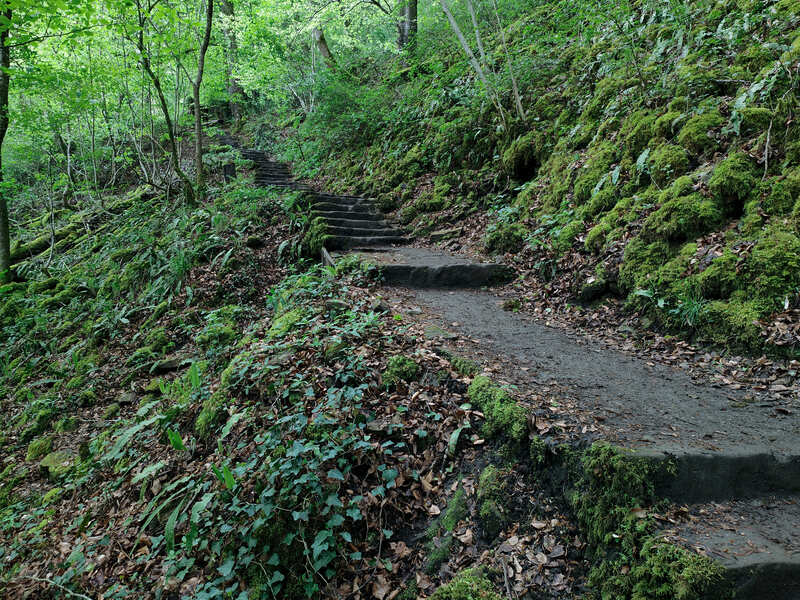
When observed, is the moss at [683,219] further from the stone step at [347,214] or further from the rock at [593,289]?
the stone step at [347,214]

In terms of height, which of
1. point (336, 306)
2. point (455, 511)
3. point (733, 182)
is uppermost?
point (733, 182)

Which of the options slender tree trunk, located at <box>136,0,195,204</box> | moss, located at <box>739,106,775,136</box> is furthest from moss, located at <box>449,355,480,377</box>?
slender tree trunk, located at <box>136,0,195,204</box>

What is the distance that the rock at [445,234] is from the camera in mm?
8180

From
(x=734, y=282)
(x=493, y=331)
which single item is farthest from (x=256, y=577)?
(x=734, y=282)

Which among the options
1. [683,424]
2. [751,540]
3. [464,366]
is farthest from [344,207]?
[751,540]

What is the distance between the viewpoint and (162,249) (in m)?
9.26

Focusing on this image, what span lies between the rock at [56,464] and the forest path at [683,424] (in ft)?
15.8

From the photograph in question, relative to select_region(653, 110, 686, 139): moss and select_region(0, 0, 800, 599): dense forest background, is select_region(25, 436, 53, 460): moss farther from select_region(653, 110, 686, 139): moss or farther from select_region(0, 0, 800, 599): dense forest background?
select_region(653, 110, 686, 139): moss

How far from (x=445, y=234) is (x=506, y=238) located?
5.54ft

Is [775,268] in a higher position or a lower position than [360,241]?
higher

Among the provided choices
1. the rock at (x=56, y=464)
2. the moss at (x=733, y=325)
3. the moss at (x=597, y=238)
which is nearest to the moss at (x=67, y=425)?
the rock at (x=56, y=464)

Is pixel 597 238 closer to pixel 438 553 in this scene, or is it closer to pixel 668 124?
pixel 668 124

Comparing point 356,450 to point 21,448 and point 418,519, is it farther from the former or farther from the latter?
point 21,448

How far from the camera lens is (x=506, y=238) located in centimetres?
689
